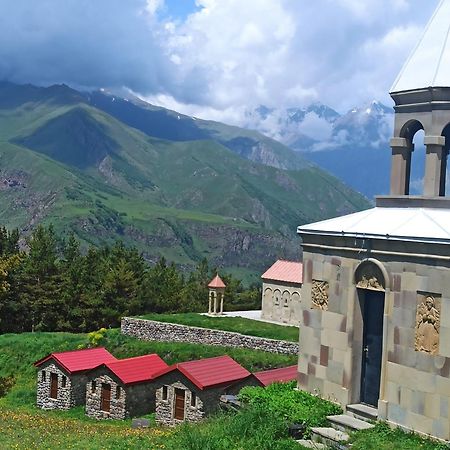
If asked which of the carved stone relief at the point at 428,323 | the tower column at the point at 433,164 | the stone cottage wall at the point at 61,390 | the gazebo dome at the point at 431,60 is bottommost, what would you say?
the stone cottage wall at the point at 61,390

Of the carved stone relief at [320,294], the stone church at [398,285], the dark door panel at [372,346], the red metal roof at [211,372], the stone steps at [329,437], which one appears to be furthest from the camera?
the red metal roof at [211,372]

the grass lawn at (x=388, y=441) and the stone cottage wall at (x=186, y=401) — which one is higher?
the grass lawn at (x=388, y=441)

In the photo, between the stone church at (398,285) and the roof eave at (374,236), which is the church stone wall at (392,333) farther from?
the roof eave at (374,236)

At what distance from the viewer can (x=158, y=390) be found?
27.6 metres

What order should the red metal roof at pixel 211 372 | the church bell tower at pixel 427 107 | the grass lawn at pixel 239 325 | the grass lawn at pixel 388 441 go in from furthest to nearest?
the grass lawn at pixel 239 325, the red metal roof at pixel 211 372, the church bell tower at pixel 427 107, the grass lawn at pixel 388 441

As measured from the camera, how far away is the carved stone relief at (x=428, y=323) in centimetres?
1178

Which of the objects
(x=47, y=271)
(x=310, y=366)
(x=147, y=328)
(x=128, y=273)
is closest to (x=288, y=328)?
(x=147, y=328)

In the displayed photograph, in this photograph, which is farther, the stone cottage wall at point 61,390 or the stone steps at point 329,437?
the stone cottage wall at point 61,390

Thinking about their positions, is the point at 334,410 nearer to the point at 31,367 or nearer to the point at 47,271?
the point at 31,367

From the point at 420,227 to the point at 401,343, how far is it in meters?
2.22

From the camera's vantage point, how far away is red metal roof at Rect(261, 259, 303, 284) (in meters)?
47.5

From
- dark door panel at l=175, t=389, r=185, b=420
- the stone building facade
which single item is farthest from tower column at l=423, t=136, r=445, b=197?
the stone building facade

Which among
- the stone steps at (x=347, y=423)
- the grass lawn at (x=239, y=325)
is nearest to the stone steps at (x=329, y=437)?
the stone steps at (x=347, y=423)

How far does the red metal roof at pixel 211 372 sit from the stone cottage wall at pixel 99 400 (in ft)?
7.41
